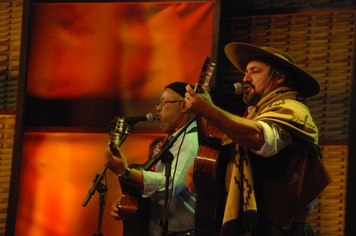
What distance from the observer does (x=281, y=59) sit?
117 inches

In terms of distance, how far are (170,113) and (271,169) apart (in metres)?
1.57

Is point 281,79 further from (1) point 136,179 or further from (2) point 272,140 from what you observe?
(1) point 136,179

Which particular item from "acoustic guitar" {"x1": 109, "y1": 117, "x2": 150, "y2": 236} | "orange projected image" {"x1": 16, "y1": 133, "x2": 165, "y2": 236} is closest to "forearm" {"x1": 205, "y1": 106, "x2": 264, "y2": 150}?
"acoustic guitar" {"x1": 109, "y1": 117, "x2": 150, "y2": 236}

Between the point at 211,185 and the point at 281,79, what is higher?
the point at 281,79

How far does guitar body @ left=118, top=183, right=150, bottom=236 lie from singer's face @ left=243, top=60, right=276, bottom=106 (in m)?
1.20

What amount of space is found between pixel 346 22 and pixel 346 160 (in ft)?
4.00

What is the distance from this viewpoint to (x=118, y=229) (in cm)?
→ 455

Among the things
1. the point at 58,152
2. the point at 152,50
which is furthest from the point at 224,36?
the point at 58,152

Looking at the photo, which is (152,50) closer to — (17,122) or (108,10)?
(108,10)

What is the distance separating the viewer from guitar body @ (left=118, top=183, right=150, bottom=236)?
372 cm

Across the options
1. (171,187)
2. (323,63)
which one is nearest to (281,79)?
(171,187)

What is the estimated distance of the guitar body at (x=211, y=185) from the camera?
294cm

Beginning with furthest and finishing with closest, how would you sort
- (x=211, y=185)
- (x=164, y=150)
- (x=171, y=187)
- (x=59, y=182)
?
1. (x=59, y=182)
2. (x=171, y=187)
3. (x=164, y=150)
4. (x=211, y=185)

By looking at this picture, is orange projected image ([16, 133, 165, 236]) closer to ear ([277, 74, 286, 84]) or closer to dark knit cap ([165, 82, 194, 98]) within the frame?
dark knit cap ([165, 82, 194, 98])
